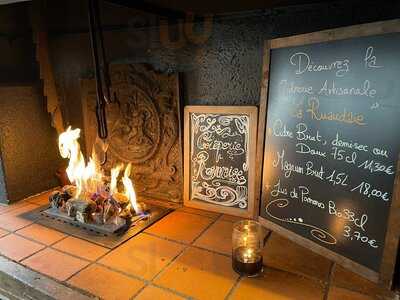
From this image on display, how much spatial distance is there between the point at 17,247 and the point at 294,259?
5.28 feet

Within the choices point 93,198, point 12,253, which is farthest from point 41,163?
point 12,253

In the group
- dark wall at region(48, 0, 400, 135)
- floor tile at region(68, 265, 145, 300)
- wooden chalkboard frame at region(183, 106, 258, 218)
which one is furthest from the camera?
wooden chalkboard frame at region(183, 106, 258, 218)

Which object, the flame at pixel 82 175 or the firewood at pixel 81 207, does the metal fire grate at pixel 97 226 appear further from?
the flame at pixel 82 175

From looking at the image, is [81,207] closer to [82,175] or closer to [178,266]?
[82,175]

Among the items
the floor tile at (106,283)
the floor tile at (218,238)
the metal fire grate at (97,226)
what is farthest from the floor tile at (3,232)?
the floor tile at (218,238)

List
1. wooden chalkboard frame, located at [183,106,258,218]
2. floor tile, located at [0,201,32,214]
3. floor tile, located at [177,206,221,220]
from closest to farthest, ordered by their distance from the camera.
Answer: wooden chalkboard frame, located at [183,106,258,218]
floor tile, located at [177,206,221,220]
floor tile, located at [0,201,32,214]

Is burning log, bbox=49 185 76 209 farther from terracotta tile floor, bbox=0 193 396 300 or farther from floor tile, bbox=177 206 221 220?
floor tile, bbox=177 206 221 220

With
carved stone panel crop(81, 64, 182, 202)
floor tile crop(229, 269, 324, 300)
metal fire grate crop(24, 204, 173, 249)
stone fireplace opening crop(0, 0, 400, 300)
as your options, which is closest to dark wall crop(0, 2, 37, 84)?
stone fireplace opening crop(0, 0, 400, 300)

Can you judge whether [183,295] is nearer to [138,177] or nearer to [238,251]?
[238,251]

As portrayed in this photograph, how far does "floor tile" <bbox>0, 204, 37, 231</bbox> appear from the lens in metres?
2.06

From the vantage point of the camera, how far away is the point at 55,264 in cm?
162

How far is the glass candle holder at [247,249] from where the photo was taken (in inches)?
58.6

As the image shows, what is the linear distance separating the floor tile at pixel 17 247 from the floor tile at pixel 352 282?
164 cm

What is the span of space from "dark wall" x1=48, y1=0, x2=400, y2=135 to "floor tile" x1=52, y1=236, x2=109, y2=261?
116cm
